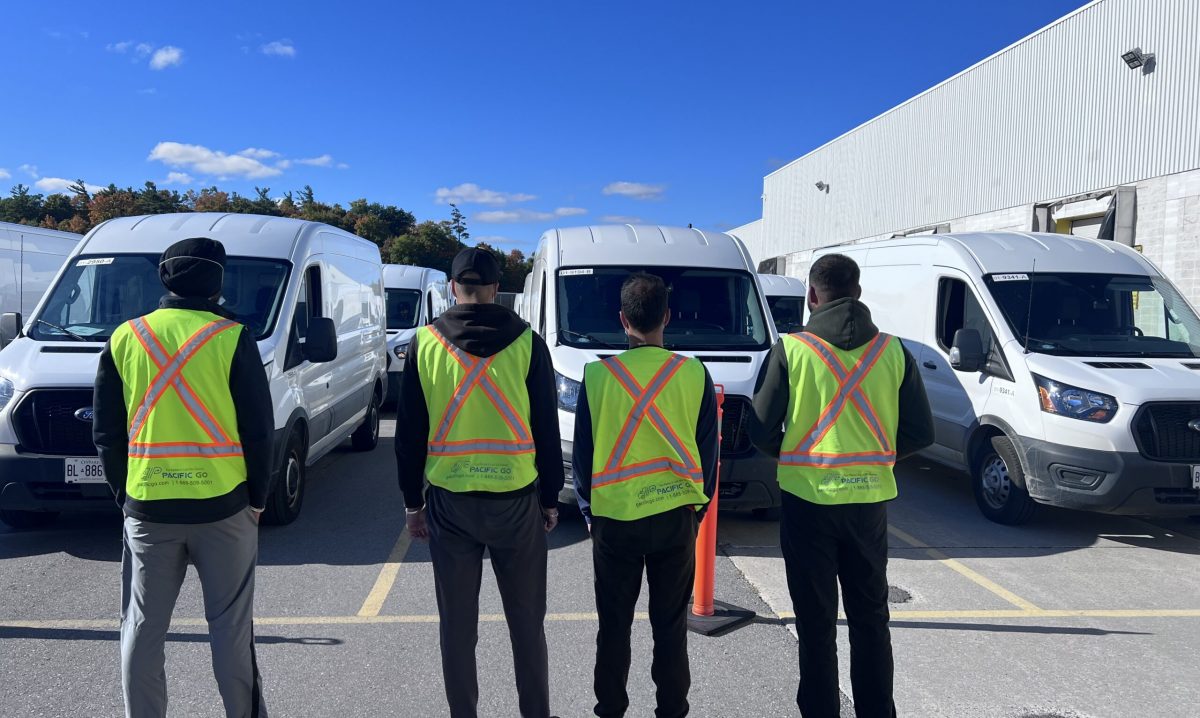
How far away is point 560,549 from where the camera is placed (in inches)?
243

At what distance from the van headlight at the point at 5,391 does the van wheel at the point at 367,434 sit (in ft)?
14.6

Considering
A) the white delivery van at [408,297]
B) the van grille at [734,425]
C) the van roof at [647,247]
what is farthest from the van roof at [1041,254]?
the white delivery van at [408,297]

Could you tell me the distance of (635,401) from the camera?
10.5 ft

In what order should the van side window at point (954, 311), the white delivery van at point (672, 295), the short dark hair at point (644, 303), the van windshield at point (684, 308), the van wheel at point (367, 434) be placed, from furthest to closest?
the van wheel at point (367, 434), the van side window at point (954, 311), the van windshield at point (684, 308), the white delivery van at point (672, 295), the short dark hair at point (644, 303)

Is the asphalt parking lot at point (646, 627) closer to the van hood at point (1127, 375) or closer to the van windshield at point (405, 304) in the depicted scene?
the van hood at point (1127, 375)

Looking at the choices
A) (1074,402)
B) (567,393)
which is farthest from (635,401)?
(1074,402)

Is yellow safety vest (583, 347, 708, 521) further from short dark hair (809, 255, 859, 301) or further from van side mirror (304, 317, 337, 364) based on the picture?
van side mirror (304, 317, 337, 364)

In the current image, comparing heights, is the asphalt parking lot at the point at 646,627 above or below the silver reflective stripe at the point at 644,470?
below

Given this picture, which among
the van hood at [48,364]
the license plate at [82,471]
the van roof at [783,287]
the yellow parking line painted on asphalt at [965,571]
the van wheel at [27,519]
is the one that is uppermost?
the van roof at [783,287]

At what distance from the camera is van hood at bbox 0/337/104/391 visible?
5.51 meters

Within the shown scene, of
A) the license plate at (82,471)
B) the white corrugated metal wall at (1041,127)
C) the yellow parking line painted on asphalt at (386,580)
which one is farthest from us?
the white corrugated metal wall at (1041,127)

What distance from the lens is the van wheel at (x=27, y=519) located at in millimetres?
6297

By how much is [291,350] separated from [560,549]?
2.68 metres

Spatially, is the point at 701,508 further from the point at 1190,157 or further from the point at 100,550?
the point at 1190,157
